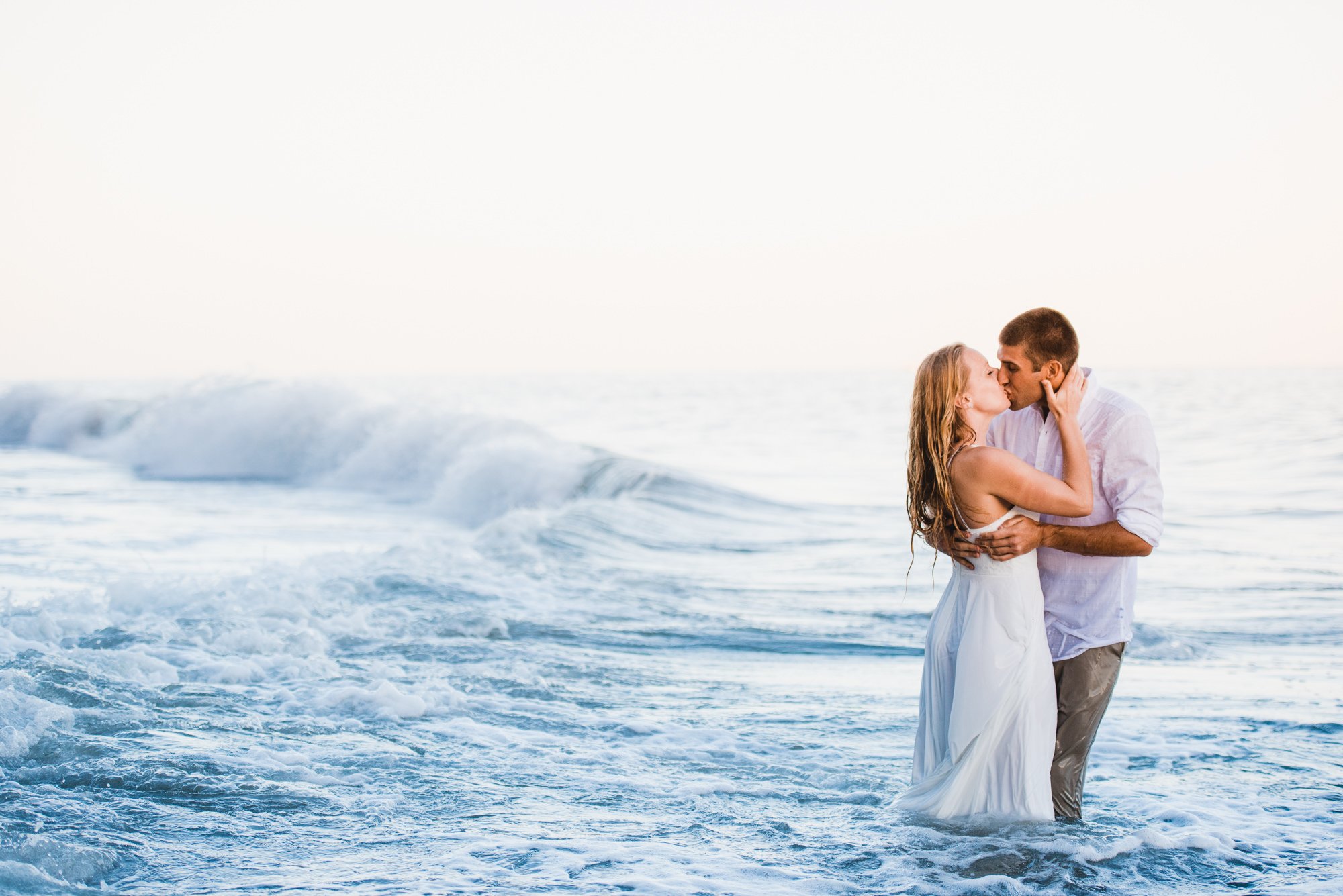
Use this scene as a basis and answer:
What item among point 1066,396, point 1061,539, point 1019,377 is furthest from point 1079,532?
point 1019,377

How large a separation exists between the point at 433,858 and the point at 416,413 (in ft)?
73.3

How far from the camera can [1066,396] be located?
3910 millimetres

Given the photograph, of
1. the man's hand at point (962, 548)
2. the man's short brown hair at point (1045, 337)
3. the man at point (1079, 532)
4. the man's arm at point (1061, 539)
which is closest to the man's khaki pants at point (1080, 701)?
the man at point (1079, 532)

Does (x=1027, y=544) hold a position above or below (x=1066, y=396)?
below

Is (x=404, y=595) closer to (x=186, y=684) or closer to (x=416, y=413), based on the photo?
(x=186, y=684)

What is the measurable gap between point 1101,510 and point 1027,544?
346 mm

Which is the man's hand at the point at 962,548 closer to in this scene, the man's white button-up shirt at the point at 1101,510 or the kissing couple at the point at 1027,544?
the kissing couple at the point at 1027,544

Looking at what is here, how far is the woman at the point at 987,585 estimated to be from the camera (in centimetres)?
388

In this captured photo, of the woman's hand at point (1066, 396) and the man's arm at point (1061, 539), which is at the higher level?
the woman's hand at point (1066, 396)

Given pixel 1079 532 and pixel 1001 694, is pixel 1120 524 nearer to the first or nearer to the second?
pixel 1079 532

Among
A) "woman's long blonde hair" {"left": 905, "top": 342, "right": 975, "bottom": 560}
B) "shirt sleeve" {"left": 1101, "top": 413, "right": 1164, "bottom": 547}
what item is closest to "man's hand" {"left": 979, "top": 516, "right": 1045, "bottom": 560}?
"woman's long blonde hair" {"left": 905, "top": 342, "right": 975, "bottom": 560}

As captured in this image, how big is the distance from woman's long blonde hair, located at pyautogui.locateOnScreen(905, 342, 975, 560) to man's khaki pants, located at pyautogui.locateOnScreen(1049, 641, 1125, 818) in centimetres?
66

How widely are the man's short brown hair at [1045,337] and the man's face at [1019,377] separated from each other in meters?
0.02

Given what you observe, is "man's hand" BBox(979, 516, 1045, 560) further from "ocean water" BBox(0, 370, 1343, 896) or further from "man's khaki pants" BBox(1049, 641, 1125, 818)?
"ocean water" BBox(0, 370, 1343, 896)
